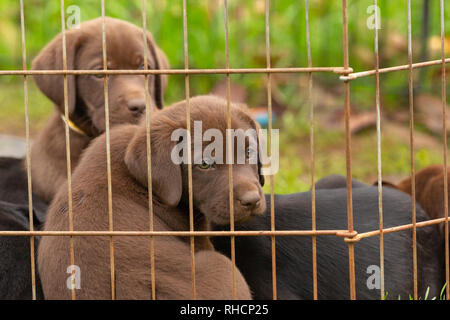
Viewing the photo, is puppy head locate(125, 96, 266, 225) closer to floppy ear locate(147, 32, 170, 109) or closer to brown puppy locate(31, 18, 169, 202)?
brown puppy locate(31, 18, 169, 202)

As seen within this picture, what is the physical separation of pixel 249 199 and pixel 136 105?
1.29 meters

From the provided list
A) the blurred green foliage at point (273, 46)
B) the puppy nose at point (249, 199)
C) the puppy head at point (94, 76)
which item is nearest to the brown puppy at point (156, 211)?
the puppy nose at point (249, 199)

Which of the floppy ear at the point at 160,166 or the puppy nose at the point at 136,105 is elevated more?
the puppy nose at the point at 136,105

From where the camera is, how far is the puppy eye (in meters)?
2.93

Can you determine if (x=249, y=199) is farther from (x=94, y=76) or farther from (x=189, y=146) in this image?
(x=94, y=76)

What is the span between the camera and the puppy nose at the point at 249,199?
285cm

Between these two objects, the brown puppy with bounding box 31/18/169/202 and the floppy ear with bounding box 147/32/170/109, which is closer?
the brown puppy with bounding box 31/18/169/202

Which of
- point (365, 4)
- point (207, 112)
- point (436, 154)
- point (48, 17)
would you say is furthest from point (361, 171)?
point (48, 17)

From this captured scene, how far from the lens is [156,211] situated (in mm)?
3031

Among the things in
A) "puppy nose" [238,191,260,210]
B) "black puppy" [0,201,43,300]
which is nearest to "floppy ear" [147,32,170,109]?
"black puppy" [0,201,43,300]

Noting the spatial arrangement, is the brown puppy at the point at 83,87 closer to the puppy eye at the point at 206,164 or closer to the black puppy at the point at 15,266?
the black puppy at the point at 15,266

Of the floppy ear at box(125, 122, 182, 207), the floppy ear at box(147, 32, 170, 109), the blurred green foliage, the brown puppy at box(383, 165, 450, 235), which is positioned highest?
the blurred green foliage

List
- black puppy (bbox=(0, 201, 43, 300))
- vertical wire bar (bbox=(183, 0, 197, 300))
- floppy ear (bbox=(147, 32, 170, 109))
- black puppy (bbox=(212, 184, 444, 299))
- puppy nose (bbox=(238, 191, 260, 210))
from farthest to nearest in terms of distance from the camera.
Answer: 1. floppy ear (bbox=(147, 32, 170, 109))
2. black puppy (bbox=(212, 184, 444, 299))
3. black puppy (bbox=(0, 201, 43, 300))
4. puppy nose (bbox=(238, 191, 260, 210))
5. vertical wire bar (bbox=(183, 0, 197, 300))

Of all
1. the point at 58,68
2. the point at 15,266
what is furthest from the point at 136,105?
the point at 15,266
